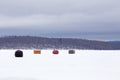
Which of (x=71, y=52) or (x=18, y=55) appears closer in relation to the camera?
(x=18, y=55)

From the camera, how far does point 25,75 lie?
511 inches

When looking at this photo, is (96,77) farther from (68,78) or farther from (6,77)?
(6,77)

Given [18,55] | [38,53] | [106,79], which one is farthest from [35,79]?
[38,53]

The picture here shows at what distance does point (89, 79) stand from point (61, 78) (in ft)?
3.13

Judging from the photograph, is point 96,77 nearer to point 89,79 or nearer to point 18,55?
point 89,79

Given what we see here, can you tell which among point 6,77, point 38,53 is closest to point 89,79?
point 6,77

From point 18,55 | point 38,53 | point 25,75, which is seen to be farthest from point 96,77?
point 38,53

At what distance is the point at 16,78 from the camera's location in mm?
12227

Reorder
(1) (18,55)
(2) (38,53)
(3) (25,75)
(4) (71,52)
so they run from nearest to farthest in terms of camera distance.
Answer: (3) (25,75) → (1) (18,55) → (2) (38,53) → (4) (71,52)

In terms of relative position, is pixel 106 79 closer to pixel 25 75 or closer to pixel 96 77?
pixel 96 77

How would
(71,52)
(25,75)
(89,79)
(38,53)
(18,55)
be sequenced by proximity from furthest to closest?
(71,52), (38,53), (18,55), (25,75), (89,79)

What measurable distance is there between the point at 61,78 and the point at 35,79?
0.88 m

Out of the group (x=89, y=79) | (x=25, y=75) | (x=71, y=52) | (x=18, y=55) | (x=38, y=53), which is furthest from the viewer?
(x=71, y=52)

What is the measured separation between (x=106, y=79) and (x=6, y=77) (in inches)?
133
